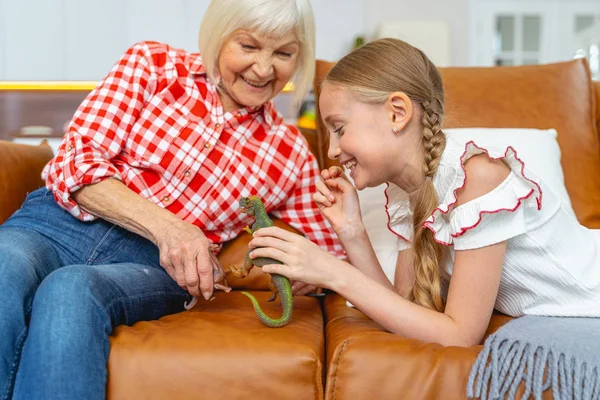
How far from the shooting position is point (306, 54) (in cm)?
154

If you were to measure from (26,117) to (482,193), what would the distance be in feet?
16.8

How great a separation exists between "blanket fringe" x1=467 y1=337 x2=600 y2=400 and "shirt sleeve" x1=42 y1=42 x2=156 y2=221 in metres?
0.80

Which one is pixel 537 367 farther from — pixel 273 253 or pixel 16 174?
pixel 16 174

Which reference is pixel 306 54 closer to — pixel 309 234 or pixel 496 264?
pixel 309 234

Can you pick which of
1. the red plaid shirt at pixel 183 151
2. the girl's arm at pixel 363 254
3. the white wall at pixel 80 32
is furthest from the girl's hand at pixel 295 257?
the white wall at pixel 80 32

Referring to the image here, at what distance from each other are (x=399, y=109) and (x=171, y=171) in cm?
53

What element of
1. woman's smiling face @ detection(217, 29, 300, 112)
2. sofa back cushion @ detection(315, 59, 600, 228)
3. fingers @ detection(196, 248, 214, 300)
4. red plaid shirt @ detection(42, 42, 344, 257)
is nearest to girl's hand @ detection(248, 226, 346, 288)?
fingers @ detection(196, 248, 214, 300)

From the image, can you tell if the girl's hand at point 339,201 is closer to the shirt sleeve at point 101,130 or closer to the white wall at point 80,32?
the shirt sleeve at point 101,130

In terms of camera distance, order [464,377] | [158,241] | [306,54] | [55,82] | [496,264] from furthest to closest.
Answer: [55,82] < [306,54] < [158,241] < [496,264] < [464,377]

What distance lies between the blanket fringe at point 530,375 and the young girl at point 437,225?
0.32 feet

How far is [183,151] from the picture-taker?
55.6 inches

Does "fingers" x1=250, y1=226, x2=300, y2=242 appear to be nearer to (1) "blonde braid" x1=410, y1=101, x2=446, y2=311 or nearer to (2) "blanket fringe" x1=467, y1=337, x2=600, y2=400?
(1) "blonde braid" x1=410, y1=101, x2=446, y2=311

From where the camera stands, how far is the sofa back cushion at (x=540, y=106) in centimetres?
168

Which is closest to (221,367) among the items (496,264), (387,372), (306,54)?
(387,372)
